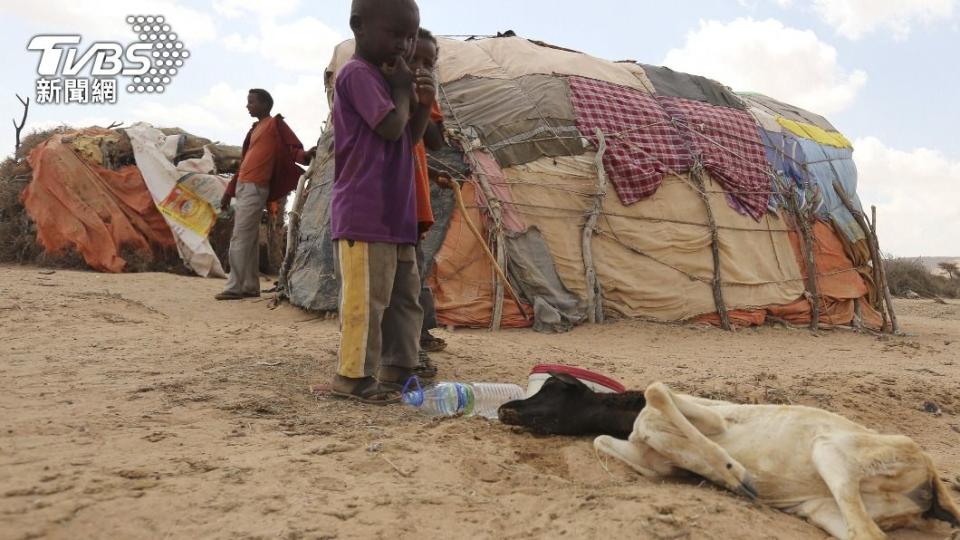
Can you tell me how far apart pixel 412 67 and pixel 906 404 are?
9.32ft

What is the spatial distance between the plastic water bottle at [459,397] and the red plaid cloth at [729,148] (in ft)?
14.7

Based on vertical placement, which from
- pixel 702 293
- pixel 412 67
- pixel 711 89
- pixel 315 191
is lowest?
pixel 702 293

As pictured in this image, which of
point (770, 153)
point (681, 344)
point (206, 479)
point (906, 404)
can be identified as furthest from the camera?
→ point (770, 153)

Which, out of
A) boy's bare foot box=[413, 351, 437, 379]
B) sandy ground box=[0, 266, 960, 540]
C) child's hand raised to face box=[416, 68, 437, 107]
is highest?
child's hand raised to face box=[416, 68, 437, 107]

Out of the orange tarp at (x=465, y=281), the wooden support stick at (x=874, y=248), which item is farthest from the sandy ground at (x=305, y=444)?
the wooden support stick at (x=874, y=248)

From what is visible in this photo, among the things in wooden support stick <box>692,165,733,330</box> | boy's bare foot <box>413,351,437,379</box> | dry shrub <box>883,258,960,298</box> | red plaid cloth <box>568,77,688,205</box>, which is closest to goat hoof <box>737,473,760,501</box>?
boy's bare foot <box>413,351,437,379</box>

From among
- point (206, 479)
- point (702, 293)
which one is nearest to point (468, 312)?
point (702, 293)

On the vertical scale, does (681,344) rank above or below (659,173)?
below

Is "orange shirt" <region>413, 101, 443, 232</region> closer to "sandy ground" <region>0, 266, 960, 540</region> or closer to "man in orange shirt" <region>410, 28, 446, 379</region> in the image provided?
"man in orange shirt" <region>410, 28, 446, 379</region>

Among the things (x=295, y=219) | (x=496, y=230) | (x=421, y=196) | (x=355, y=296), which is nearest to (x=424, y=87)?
(x=421, y=196)

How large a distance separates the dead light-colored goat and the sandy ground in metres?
0.07

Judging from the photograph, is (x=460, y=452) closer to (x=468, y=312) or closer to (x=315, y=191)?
(x=468, y=312)

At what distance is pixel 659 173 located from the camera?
269 inches

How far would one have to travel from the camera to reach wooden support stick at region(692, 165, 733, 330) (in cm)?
678
